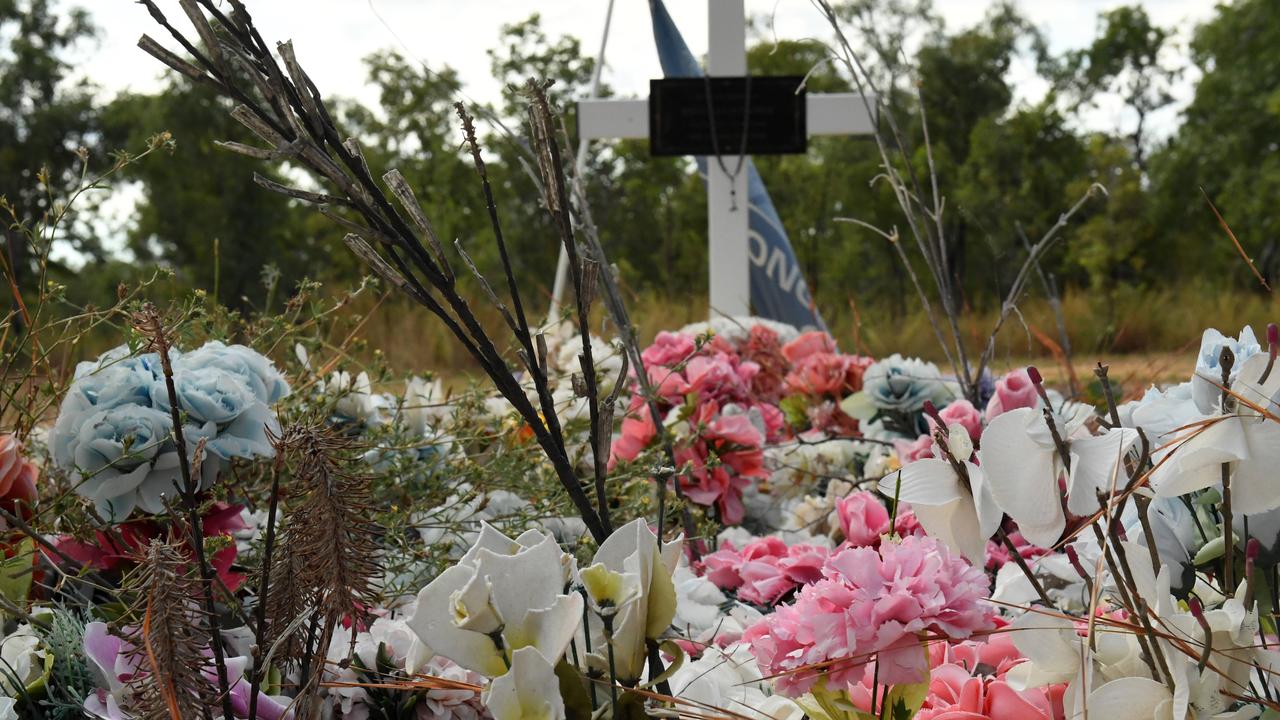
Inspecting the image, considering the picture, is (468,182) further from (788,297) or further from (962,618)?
(962,618)

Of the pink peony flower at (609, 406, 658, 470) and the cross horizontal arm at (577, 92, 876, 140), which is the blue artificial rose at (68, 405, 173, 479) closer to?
the pink peony flower at (609, 406, 658, 470)

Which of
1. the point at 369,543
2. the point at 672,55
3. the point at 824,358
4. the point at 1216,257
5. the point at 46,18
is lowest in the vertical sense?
the point at 1216,257

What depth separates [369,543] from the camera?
732 millimetres

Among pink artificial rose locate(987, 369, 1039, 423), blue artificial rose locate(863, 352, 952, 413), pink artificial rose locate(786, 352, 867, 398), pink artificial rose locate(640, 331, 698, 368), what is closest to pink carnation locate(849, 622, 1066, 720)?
pink artificial rose locate(987, 369, 1039, 423)

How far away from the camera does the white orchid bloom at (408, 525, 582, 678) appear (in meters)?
0.65

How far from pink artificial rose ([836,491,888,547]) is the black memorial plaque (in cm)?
312

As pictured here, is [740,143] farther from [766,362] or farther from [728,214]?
[766,362]

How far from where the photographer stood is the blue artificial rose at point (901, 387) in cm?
230

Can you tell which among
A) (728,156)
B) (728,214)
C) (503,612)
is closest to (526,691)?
(503,612)

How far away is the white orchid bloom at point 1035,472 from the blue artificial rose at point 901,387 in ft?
5.32

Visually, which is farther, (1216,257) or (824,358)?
(1216,257)

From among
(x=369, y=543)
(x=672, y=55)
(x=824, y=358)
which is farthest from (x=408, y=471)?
(x=672, y=55)

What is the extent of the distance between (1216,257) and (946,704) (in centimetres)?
2256

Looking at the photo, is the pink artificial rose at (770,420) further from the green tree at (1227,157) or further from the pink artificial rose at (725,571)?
the green tree at (1227,157)
